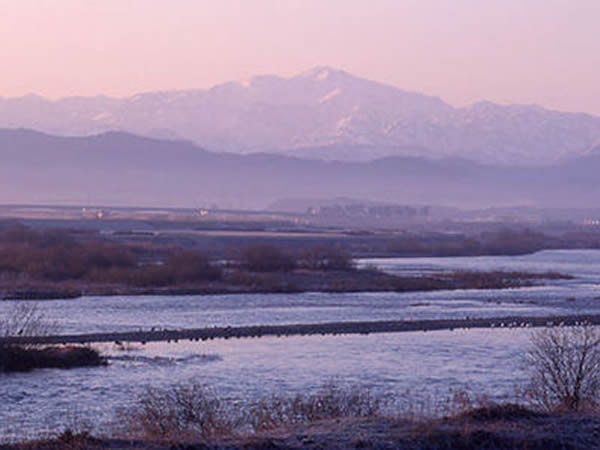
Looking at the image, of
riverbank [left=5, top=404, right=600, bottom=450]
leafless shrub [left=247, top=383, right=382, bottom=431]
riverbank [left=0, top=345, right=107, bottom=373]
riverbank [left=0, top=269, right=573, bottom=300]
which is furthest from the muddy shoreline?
riverbank [left=5, top=404, right=600, bottom=450]

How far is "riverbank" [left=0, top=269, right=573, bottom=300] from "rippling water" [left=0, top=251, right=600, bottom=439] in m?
2.01

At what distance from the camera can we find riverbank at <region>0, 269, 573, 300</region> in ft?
175

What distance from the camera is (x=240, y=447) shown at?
13.8 meters

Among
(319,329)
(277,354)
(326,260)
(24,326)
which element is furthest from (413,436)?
(326,260)

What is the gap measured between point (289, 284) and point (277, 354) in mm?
25413

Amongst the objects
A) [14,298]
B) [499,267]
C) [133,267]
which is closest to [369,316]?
[14,298]

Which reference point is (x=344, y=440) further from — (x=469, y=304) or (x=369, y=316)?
(x=469, y=304)

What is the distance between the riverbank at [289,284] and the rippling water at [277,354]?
2007 millimetres

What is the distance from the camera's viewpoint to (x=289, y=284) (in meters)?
58.0

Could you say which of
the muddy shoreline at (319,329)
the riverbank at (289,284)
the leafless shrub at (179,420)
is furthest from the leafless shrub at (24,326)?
the leafless shrub at (179,420)

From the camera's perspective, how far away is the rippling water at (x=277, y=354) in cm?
2507

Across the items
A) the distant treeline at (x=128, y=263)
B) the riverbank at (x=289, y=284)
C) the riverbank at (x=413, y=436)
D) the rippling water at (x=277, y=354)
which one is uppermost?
the riverbank at (x=413, y=436)

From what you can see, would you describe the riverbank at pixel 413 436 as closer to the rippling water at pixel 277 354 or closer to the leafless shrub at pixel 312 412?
the leafless shrub at pixel 312 412

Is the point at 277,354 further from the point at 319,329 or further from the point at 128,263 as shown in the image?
the point at 128,263
